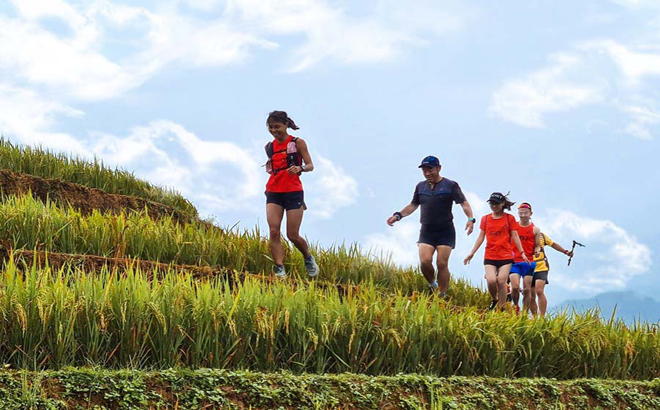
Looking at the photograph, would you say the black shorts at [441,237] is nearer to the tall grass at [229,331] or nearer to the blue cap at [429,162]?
the blue cap at [429,162]

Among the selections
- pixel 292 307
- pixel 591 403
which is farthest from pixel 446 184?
pixel 292 307

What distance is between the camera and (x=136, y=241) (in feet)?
34.5

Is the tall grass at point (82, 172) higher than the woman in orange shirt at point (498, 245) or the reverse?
higher

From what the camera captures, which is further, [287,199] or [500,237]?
[500,237]

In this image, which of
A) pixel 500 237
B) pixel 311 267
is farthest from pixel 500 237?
pixel 311 267

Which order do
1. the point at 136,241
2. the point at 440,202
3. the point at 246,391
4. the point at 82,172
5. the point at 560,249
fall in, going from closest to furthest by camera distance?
the point at 246,391, the point at 136,241, the point at 440,202, the point at 560,249, the point at 82,172

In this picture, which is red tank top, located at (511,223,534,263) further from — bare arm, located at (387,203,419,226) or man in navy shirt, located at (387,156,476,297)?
bare arm, located at (387,203,419,226)

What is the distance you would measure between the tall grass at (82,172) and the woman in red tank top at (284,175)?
741 cm

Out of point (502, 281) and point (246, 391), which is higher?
point (502, 281)

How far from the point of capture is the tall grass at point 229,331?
604cm

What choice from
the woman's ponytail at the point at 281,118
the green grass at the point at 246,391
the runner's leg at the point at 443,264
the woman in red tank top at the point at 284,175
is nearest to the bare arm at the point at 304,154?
the woman in red tank top at the point at 284,175

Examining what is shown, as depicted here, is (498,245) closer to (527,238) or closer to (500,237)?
(500,237)

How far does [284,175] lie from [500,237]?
3514 mm

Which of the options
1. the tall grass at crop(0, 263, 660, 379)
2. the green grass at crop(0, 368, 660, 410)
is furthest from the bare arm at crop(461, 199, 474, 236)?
the green grass at crop(0, 368, 660, 410)
